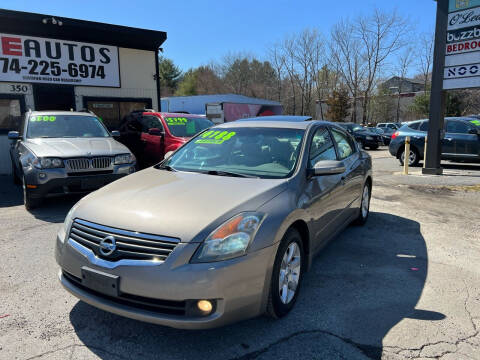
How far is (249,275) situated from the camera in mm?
2367

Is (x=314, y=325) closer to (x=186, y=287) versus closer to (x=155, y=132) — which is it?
(x=186, y=287)

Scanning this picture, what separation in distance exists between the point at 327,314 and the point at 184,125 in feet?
22.9

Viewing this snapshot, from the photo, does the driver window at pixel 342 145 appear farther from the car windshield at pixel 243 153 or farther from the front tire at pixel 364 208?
the car windshield at pixel 243 153

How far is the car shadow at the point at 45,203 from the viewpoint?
5.74 m

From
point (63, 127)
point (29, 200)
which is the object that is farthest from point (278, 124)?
point (63, 127)

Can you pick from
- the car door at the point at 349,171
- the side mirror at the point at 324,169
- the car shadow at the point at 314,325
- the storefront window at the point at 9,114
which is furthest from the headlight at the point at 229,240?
the storefront window at the point at 9,114

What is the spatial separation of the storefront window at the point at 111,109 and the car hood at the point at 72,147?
234 inches

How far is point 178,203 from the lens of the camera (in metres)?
2.64

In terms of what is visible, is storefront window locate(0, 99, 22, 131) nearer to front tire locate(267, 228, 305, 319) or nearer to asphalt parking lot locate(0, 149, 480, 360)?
asphalt parking lot locate(0, 149, 480, 360)

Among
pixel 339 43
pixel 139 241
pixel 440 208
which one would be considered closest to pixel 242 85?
pixel 339 43

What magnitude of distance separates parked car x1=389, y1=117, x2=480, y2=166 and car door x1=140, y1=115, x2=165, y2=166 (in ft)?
27.2

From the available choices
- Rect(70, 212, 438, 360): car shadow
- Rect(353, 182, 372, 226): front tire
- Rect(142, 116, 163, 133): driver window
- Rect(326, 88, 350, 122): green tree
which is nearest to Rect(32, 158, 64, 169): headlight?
Rect(70, 212, 438, 360): car shadow

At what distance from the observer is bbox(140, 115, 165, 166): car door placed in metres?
8.74

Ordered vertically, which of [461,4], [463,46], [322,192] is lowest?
[322,192]
